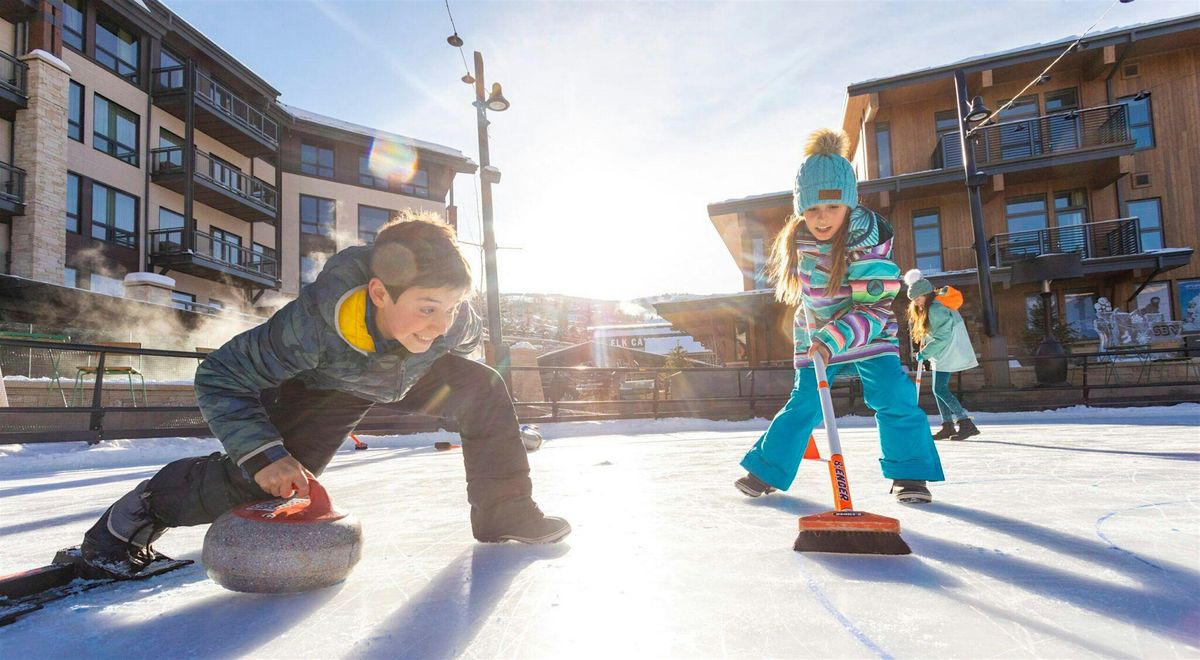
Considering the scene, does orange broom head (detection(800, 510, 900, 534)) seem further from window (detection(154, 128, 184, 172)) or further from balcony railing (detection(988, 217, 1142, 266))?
A: window (detection(154, 128, 184, 172))

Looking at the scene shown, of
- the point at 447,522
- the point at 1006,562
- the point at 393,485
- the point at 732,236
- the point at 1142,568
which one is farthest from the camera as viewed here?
the point at 732,236

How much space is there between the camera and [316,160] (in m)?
26.0

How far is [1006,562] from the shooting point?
180cm

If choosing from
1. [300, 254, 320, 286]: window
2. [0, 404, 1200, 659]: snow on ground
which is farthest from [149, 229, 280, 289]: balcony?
[0, 404, 1200, 659]: snow on ground

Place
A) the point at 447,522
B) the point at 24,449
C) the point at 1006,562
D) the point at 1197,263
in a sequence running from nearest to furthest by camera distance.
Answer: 1. the point at 1006,562
2. the point at 447,522
3. the point at 24,449
4. the point at 1197,263

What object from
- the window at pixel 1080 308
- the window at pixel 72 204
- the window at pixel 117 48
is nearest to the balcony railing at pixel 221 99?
the window at pixel 117 48

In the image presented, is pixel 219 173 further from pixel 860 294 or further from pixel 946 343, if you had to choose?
pixel 860 294

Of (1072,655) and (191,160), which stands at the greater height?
(191,160)

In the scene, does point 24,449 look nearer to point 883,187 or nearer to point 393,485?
point 393,485

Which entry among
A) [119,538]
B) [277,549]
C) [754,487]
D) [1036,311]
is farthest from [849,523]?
[1036,311]

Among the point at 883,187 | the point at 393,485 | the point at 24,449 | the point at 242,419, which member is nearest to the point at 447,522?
the point at 242,419

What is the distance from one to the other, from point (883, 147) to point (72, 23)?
2307cm

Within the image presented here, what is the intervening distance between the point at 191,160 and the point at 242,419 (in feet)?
70.6

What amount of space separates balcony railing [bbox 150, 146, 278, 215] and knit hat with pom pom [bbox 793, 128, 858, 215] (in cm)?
2124
